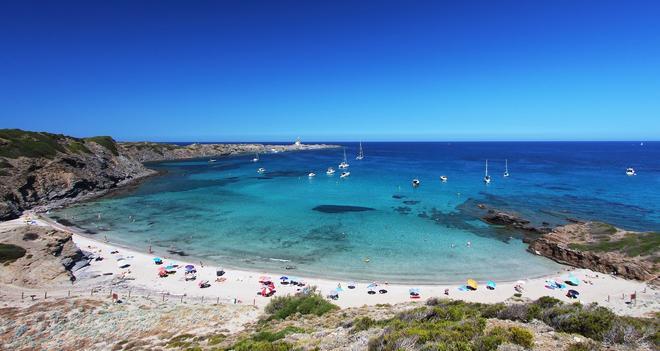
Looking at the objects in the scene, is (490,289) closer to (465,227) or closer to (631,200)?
(465,227)

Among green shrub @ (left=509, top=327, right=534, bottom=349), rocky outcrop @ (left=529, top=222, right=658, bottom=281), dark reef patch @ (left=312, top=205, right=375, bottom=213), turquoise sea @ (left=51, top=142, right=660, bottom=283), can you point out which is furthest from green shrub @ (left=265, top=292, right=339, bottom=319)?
dark reef patch @ (left=312, top=205, right=375, bottom=213)

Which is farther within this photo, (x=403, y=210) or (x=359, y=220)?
(x=403, y=210)

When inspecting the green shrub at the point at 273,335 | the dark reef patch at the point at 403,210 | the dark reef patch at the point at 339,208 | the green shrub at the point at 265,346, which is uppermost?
the green shrub at the point at 265,346

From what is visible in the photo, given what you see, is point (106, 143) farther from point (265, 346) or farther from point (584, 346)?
point (584, 346)

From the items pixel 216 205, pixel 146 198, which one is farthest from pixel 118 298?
pixel 146 198

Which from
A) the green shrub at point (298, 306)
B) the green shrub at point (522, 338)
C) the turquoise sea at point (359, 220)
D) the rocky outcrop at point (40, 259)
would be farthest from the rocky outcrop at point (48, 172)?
the green shrub at point (522, 338)

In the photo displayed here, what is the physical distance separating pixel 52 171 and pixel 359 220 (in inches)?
2523

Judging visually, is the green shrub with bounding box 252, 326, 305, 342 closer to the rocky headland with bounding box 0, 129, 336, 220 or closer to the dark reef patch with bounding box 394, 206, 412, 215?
the dark reef patch with bounding box 394, 206, 412, 215

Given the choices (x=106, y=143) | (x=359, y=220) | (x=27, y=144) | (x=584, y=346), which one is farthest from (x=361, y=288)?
(x=106, y=143)

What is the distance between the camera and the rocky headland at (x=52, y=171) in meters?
58.8

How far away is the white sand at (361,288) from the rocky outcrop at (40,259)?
5.88 ft

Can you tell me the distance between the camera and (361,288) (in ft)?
102

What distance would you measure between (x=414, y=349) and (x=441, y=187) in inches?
3011

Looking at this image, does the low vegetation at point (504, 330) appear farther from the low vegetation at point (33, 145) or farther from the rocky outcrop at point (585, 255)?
the low vegetation at point (33, 145)
